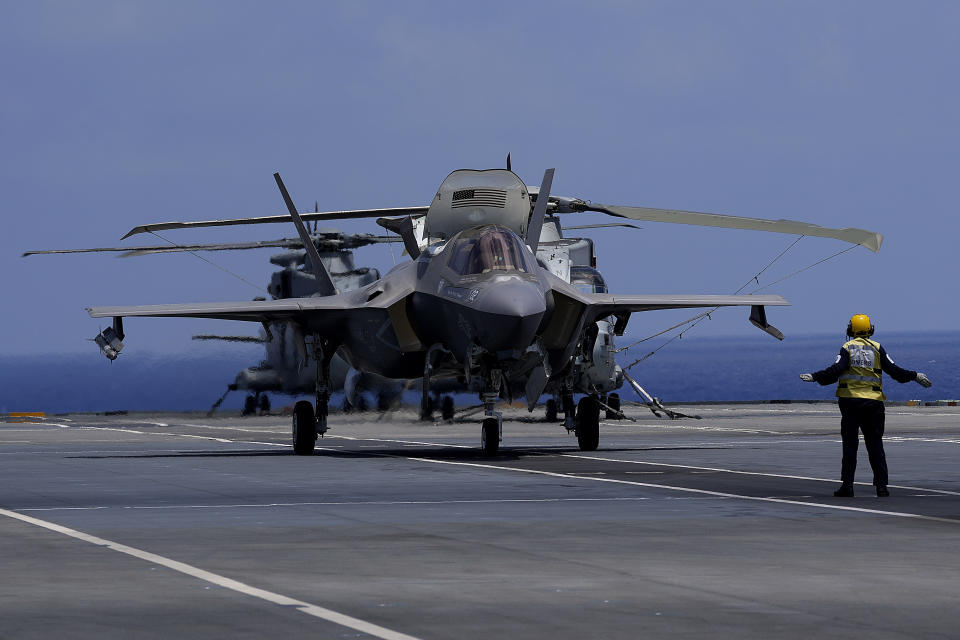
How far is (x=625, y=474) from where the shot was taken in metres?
22.0

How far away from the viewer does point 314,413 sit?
1130 inches

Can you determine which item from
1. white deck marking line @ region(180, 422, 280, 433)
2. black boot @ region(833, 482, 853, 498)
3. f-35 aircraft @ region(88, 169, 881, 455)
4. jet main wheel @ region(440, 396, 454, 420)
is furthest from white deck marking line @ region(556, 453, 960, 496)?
jet main wheel @ region(440, 396, 454, 420)

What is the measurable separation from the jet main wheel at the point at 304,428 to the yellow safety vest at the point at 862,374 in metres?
12.3

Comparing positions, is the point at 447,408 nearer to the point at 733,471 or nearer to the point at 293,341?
the point at 293,341

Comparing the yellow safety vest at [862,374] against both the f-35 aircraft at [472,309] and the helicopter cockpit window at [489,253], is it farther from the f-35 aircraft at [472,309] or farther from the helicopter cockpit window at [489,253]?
the helicopter cockpit window at [489,253]

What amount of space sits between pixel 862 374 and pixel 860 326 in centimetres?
63

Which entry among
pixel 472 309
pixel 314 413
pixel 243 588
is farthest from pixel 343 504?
pixel 314 413

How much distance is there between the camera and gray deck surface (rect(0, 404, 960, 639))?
30.0 feet

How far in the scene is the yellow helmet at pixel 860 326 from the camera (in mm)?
18719

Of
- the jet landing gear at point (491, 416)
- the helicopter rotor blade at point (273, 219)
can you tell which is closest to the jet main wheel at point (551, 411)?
the helicopter rotor blade at point (273, 219)

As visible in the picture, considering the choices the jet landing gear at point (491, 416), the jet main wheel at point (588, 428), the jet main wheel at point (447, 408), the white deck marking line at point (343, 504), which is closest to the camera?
the white deck marking line at point (343, 504)

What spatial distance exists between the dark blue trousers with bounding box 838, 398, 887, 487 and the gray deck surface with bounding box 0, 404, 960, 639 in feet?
1.39

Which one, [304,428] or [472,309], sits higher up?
[472,309]

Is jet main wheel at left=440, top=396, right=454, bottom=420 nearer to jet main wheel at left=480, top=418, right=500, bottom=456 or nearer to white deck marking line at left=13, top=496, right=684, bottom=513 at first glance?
jet main wheel at left=480, top=418, right=500, bottom=456
